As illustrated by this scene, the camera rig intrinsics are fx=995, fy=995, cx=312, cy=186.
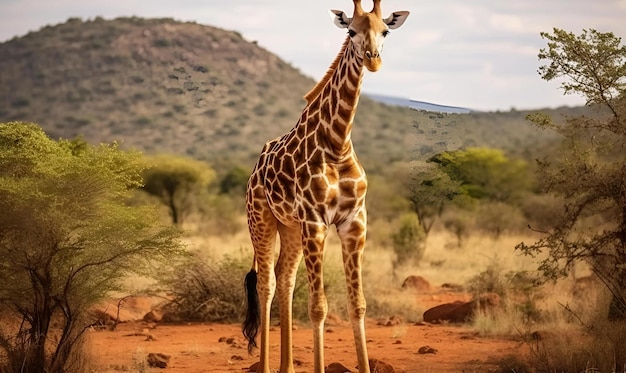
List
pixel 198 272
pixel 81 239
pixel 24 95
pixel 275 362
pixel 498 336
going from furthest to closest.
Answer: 1. pixel 24 95
2. pixel 198 272
3. pixel 498 336
4. pixel 275 362
5. pixel 81 239

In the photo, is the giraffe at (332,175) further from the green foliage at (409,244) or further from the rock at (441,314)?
the green foliage at (409,244)

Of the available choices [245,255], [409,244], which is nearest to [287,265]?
[245,255]

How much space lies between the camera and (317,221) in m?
8.35

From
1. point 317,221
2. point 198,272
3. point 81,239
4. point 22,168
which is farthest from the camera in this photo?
point 198,272

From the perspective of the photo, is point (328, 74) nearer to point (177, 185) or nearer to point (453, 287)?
point (453, 287)

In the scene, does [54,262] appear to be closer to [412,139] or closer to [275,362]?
[275,362]

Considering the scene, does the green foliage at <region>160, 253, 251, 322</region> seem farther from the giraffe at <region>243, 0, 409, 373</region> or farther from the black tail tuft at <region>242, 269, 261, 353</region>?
the giraffe at <region>243, 0, 409, 373</region>

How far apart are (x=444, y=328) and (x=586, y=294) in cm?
218

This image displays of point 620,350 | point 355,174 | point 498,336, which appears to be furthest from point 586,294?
point 355,174

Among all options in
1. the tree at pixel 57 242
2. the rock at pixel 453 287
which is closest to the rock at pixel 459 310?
the rock at pixel 453 287

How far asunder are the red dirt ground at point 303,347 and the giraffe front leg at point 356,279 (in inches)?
75.7

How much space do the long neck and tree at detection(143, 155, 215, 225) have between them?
21445 millimetres

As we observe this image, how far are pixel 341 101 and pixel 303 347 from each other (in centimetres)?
432

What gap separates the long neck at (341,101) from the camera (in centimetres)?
830
